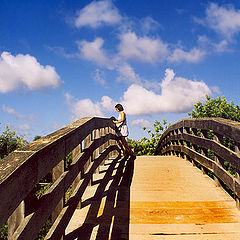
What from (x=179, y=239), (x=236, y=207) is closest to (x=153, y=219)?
(x=179, y=239)

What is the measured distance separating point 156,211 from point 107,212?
71 cm

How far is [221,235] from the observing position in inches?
122

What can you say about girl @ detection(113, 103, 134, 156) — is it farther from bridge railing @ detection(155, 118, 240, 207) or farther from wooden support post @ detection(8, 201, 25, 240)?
wooden support post @ detection(8, 201, 25, 240)

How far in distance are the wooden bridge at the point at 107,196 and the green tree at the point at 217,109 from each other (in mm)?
39970

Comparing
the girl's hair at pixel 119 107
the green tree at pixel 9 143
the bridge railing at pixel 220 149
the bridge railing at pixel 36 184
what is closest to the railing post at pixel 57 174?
the bridge railing at pixel 36 184

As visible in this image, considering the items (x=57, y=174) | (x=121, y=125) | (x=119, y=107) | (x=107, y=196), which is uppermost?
(x=119, y=107)

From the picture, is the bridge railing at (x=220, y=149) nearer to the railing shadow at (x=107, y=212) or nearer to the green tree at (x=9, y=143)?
the railing shadow at (x=107, y=212)

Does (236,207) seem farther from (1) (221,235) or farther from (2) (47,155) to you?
(2) (47,155)

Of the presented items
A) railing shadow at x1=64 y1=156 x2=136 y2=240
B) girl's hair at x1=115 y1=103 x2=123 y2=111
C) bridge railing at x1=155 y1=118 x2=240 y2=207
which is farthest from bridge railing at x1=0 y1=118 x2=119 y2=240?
girl's hair at x1=115 y1=103 x2=123 y2=111

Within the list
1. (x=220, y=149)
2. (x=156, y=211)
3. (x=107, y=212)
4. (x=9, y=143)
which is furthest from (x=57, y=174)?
(x=9, y=143)

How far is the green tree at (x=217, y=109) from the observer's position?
4319 cm

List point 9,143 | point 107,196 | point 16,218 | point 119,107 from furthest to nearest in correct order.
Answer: point 9,143, point 119,107, point 107,196, point 16,218

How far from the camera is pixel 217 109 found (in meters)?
44.1

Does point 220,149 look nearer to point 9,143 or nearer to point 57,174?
point 57,174
